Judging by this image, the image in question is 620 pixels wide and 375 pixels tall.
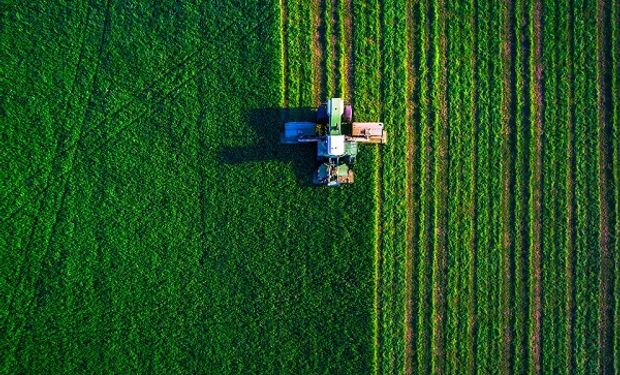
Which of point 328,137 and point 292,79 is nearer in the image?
point 328,137

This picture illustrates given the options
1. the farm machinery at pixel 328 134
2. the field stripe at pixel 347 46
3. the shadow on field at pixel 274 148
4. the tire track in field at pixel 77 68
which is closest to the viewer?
the farm machinery at pixel 328 134

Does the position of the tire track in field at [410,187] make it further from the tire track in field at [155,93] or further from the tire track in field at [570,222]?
the tire track in field at [155,93]

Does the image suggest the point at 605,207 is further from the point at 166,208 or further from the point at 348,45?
the point at 166,208

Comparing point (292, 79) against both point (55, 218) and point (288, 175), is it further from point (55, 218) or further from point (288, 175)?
point (55, 218)

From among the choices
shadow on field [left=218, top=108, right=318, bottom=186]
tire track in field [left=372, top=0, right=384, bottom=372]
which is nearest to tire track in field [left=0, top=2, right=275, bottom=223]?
shadow on field [left=218, top=108, right=318, bottom=186]

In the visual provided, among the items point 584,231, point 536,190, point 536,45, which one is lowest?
point 584,231

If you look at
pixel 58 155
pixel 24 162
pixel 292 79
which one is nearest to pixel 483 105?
pixel 292 79

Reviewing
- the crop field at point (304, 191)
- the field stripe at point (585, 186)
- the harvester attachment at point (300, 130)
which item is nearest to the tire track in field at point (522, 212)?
the crop field at point (304, 191)
